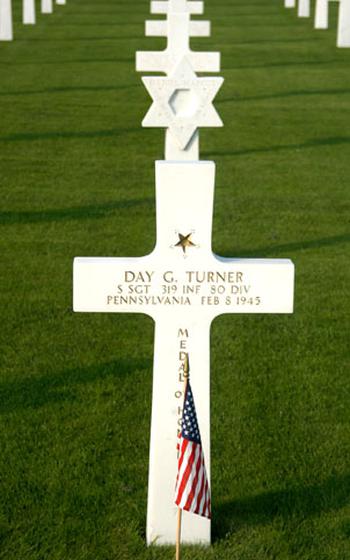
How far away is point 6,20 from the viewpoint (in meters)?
28.5

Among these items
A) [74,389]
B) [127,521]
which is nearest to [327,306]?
[74,389]

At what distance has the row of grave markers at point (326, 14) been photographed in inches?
1074

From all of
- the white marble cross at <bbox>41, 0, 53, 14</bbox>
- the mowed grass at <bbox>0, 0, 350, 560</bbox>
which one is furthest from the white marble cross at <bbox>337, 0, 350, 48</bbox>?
the white marble cross at <bbox>41, 0, 53, 14</bbox>

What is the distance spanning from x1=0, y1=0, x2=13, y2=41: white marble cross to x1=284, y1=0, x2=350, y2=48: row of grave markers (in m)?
7.29

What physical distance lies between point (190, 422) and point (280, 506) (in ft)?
3.92

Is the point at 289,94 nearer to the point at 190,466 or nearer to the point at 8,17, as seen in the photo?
the point at 8,17

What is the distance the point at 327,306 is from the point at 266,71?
1502cm

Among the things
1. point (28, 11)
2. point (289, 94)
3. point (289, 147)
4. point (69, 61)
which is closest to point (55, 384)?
point (289, 147)

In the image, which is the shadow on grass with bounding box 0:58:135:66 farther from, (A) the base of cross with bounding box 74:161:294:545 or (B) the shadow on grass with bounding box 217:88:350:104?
(A) the base of cross with bounding box 74:161:294:545

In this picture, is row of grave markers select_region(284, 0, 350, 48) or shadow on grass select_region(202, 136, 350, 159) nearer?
shadow on grass select_region(202, 136, 350, 159)

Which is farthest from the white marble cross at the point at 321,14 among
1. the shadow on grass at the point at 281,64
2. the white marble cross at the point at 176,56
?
the white marble cross at the point at 176,56

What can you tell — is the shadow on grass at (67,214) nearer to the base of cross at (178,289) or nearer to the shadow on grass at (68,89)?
the base of cross at (178,289)

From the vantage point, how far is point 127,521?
19.8ft

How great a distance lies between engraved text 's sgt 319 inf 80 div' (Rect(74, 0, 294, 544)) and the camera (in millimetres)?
5270
